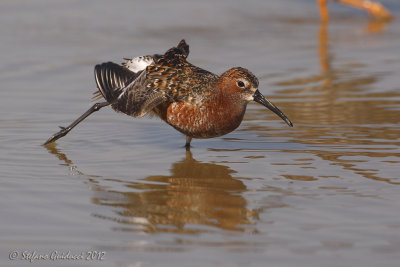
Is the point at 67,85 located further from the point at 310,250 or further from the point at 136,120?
the point at 310,250

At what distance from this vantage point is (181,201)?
249 inches

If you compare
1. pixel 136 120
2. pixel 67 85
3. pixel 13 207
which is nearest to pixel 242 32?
pixel 67 85

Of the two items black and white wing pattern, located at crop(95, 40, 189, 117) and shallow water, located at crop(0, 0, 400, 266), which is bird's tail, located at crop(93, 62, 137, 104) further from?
shallow water, located at crop(0, 0, 400, 266)

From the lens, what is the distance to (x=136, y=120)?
9.27m

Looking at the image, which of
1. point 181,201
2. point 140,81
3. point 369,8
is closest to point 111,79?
point 140,81

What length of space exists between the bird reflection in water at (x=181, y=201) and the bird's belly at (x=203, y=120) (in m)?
0.34

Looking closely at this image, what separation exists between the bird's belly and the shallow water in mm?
295

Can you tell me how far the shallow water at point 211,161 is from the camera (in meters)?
5.31

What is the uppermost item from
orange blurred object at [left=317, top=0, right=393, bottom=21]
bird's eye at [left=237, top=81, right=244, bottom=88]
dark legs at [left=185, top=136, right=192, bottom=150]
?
orange blurred object at [left=317, top=0, right=393, bottom=21]

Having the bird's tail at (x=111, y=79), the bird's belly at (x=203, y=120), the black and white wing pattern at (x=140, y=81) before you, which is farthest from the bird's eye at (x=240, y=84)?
the bird's tail at (x=111, y=79)

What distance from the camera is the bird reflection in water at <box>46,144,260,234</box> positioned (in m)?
5.70

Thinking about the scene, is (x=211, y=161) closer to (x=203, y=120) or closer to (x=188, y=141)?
(x=203, y=120)

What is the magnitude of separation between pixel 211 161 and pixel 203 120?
0.41 metres

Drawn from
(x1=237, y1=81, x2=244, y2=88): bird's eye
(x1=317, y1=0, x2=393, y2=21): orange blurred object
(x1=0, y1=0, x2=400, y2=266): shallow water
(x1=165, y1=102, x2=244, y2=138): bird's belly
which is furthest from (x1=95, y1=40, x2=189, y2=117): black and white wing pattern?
(x1=317, y1=0, x2=393, y2=21): orange blurred object
